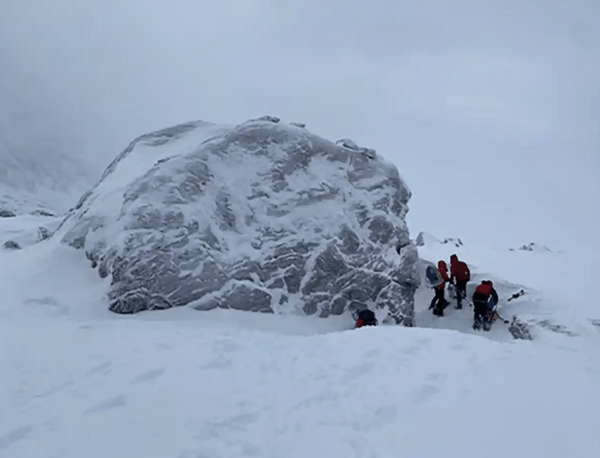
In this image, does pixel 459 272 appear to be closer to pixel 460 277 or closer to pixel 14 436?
pixel 460 277

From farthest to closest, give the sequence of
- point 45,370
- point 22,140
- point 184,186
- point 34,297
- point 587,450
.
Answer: point 22,140 → point 184,186 → point 34,297 → point 45,370 → point 587,450

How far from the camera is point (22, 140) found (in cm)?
9200

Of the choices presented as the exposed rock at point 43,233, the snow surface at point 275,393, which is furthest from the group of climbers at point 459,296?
the exposed rock at point 43,233

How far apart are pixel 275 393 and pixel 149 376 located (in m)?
2.16

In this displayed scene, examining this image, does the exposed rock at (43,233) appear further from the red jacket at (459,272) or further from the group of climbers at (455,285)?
the red jacket at (459,272)

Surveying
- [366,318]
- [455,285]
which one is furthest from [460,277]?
[366,318]

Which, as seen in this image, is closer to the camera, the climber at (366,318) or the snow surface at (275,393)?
the snow surface at (275,393)

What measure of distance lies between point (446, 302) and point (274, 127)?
888cm

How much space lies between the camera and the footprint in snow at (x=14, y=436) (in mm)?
5847

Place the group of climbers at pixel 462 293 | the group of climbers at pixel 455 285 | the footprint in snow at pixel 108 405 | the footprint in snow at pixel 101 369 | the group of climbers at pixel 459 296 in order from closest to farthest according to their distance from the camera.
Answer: the footprint in snow at pixel 108 405
the footprint in snow at pixel 101 369
the group of climbers at pixel 459 296
the group of climbers at pixel 462 293
the group of climbers at pixel 455 285

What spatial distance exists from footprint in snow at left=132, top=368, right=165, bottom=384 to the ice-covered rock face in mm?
4478

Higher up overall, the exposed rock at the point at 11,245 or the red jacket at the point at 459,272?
the red jacket at the point at 459,272

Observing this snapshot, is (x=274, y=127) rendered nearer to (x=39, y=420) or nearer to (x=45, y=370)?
(x=45, y=370)

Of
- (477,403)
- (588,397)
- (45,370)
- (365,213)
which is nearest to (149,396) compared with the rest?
(45,370)
